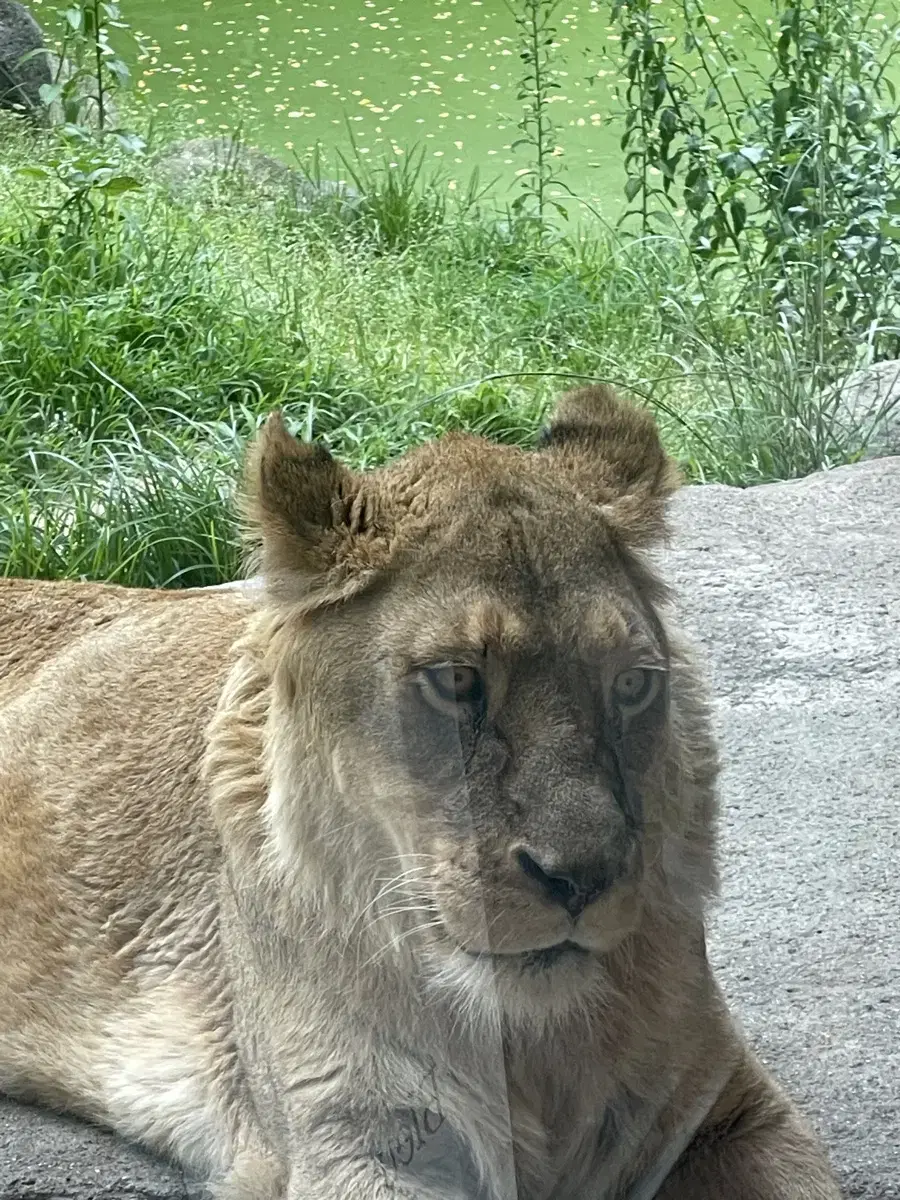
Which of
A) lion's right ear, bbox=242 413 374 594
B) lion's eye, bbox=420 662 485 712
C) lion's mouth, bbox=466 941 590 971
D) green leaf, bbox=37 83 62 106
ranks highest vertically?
green leaf, bbox=37 83 62 106

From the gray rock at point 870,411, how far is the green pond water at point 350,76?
1101 mm

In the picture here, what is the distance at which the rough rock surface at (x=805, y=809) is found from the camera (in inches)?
82.6

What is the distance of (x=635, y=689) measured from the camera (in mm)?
1664

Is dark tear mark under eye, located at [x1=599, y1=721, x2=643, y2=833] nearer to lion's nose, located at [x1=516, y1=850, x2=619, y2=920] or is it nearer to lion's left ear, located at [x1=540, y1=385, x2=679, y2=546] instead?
lion's nose, located at [x1=516, y1=850, x2=619, y2=920]

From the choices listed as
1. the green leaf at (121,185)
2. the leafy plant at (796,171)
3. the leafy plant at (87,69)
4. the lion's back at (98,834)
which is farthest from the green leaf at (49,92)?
the lion's back at (98,834)

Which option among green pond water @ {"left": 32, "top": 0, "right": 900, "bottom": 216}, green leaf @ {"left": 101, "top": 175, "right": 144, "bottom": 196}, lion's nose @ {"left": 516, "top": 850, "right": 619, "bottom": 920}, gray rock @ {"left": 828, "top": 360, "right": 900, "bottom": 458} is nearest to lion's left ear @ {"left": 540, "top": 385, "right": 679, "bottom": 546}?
lion's nose @ {"left": 516, "top": 850, "right": 619, "bottom": 920}

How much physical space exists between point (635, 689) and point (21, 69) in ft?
11.5

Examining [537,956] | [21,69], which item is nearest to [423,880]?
[537,956]

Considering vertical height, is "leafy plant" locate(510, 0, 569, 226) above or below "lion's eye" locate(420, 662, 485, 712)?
above

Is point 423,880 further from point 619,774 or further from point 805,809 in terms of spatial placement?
point 805,809

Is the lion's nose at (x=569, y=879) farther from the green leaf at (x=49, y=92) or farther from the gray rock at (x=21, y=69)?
the gray rock at (x=21, y=69)

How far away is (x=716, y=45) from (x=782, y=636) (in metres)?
1.76

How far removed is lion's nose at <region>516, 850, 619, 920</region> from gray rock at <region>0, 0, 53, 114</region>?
342 cm

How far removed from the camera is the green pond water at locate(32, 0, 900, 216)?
8.70 feet
